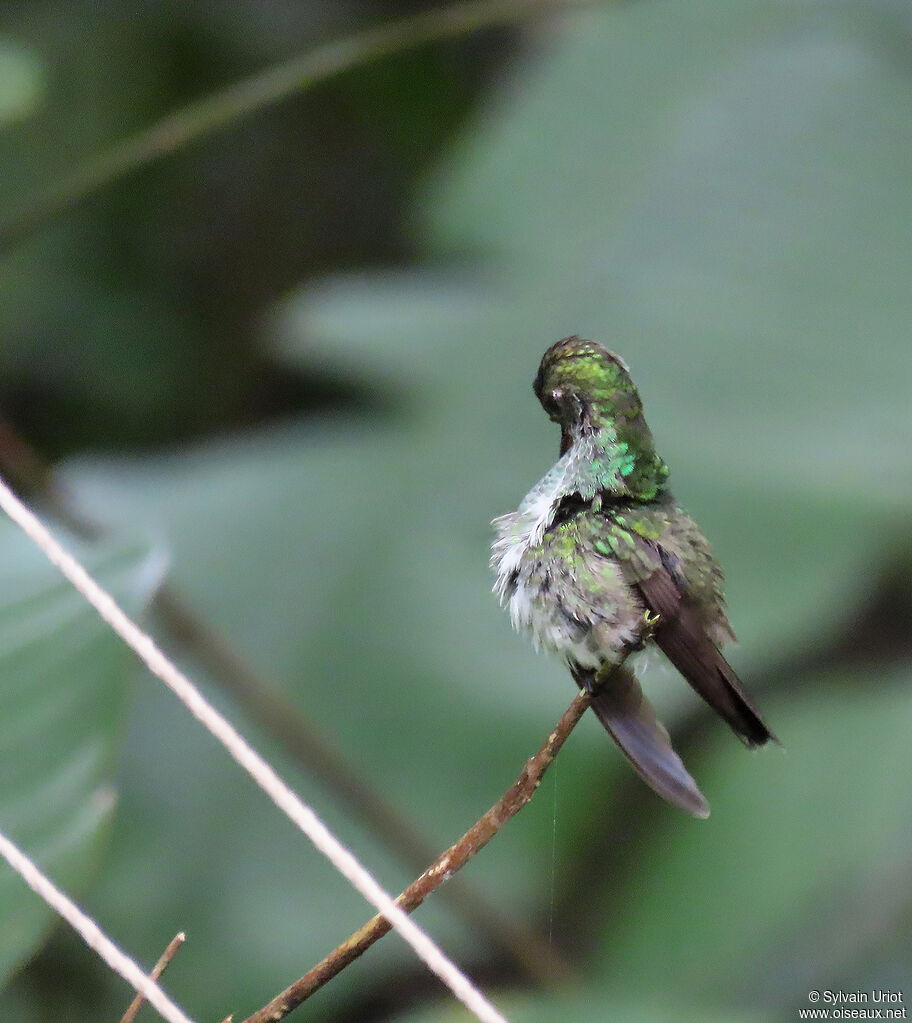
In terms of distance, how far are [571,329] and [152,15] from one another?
1343 millimetres

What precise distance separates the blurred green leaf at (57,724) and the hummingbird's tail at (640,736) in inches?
20.0

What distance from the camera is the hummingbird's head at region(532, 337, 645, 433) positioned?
2.14ft

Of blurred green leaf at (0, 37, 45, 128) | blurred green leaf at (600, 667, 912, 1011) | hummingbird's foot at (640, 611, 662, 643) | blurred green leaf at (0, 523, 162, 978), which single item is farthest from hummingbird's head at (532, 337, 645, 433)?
blurred green leaf at (600, 667, 912, 1011)

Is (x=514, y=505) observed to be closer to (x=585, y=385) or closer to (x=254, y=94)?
(x=254, y=94)

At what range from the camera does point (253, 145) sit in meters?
2.75

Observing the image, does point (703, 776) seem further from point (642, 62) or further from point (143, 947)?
point (642, 62)

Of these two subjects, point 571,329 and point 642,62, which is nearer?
point 571,329

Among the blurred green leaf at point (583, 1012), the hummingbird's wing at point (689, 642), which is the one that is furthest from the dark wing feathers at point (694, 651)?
the blurred green leaf at point (583, 1012)

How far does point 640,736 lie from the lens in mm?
708

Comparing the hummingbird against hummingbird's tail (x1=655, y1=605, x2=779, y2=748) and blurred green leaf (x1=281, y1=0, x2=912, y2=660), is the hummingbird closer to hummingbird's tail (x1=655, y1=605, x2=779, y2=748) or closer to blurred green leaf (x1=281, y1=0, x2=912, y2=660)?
hummingbird's tail (x1=655, y1=605, x2=779, y2=748)

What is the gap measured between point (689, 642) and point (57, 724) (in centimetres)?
68

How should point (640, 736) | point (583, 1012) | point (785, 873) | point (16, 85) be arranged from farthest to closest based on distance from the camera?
point (785, 873) < point (16, 85) < point (583, 1012) < point (640, 736)

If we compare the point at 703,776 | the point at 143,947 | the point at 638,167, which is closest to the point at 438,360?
the point at 638,167

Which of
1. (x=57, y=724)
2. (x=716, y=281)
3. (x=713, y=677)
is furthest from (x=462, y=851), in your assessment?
(x=716, y=281)
